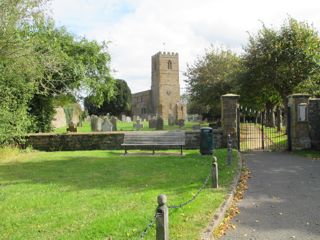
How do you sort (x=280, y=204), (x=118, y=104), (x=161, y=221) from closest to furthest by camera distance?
(x=161, y=221)
(x=280, y=204)
(x=118, y=104)

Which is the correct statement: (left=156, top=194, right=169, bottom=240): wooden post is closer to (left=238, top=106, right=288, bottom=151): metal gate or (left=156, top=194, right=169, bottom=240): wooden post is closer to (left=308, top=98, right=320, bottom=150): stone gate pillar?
(left=238, top=106, right=288, bottom=151): metal gate

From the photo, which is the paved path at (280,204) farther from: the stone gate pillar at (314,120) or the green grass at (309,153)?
the stone gate pillar at (314,120)

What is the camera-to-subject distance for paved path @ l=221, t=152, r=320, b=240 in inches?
206

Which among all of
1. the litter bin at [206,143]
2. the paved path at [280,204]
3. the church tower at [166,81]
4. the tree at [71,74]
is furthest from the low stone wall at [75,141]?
the church tower at [166,81]

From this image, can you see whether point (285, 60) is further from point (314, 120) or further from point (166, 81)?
point (166, 81)

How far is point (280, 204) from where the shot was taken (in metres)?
6.70

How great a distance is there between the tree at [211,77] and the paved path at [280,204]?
1620cm

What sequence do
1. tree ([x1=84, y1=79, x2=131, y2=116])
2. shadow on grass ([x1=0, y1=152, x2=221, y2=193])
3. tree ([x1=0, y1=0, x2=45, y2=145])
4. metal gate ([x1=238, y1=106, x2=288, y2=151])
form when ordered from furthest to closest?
tree ([x1=84, y1=79, x2=131, y2=116]) < metal gate ([x1=238, y1=106, x2=288, y2=151]) < tree ([x1=0, y1=0, x2=45, y2=145]) < shadow on grass ([x1=0, y1=152, x2=221, y2=193])

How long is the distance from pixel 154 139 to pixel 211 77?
47.5 feet

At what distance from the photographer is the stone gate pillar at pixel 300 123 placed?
13938mm

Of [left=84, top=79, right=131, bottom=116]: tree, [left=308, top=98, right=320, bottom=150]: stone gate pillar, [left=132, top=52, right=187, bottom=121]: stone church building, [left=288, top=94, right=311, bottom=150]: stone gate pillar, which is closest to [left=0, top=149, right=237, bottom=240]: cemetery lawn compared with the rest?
[left=288, top=94, right=311, bottom=150]: stone gate pillar

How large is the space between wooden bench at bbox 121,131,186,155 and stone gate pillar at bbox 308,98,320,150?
191 inches

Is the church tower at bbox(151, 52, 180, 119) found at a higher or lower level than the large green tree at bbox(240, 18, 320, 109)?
higher

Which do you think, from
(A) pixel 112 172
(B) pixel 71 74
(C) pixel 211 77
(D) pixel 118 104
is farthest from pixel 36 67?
(D) pixel 118 104
